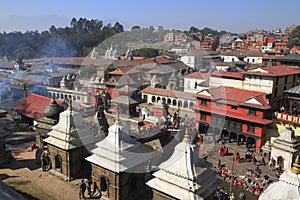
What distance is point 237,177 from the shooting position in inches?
728

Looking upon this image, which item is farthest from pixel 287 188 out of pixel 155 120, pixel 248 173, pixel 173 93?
pixel 173 93

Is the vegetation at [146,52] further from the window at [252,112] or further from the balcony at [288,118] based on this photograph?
the balcony at [288,118]

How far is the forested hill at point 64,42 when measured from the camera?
9081 cm

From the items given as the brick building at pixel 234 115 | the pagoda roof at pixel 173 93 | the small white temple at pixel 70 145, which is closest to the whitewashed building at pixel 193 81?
the pagoda roof at pixel 173 93

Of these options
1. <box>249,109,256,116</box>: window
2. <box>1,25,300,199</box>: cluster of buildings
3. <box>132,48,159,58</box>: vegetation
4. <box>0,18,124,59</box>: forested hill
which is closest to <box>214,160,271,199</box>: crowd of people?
<box>1,25,300,199</box>: cluster of buildings

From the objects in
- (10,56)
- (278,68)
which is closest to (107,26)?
(10,56)

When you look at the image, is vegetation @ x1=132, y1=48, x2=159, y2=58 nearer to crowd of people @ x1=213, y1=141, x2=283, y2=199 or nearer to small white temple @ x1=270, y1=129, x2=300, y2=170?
crowd of people @ x1=213, y1=141, x2=283, y2=199

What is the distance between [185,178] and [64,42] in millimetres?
91947

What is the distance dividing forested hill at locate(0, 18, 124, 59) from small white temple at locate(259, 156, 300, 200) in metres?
78.0

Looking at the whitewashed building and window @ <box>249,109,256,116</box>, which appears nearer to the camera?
window @ <box>249,109,256,116</box>

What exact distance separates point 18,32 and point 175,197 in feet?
452

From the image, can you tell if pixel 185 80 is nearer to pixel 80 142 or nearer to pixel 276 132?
pixel 276 132

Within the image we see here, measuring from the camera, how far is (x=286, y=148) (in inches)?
758

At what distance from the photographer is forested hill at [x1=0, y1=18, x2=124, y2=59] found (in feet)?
298
